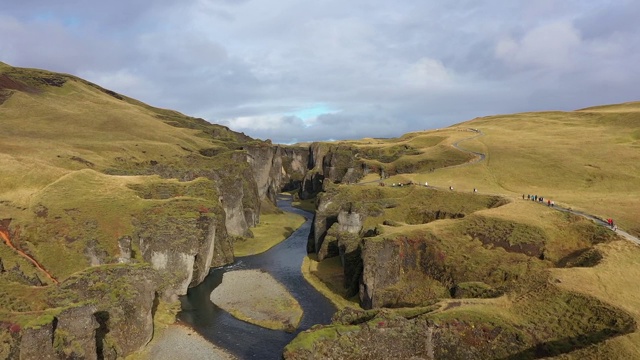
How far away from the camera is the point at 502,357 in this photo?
1339 inches

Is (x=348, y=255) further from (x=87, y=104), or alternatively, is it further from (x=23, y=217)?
(x=87, y=104)

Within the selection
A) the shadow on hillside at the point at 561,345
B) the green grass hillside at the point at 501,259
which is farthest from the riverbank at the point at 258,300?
the shadow on hillside at the point at 561,345

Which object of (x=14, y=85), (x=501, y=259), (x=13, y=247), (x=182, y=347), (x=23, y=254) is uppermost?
(x=14, y=85)

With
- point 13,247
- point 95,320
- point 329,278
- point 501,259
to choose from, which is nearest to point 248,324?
point 95,320

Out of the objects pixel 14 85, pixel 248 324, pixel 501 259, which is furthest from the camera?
pixel 14 85

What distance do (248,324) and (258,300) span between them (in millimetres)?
7487

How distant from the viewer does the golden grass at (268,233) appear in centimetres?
8844

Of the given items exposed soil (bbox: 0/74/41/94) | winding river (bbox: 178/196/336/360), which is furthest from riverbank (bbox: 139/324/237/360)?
exposed soil (bbox: 0/74/41/94)

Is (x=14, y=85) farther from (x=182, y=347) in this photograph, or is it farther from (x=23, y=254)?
(x=182, y=347)

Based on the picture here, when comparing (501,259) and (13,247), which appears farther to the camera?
(13,247)

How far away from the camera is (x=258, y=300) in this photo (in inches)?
2317

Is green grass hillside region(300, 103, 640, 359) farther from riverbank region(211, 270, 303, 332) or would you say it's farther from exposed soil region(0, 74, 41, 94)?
exposed soil region(0, 74, 41, 94)

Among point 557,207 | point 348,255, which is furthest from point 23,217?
point 557,207

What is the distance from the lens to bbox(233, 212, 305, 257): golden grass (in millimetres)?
88438
